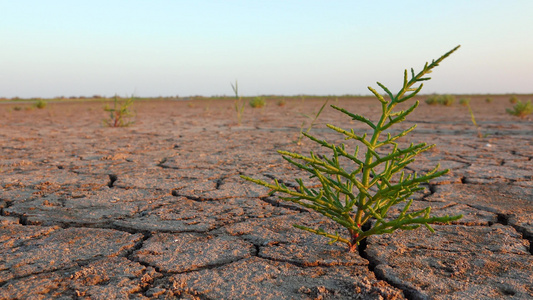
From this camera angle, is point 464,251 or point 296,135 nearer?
point 464,251

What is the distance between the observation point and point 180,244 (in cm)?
153

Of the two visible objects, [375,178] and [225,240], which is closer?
[375,178]

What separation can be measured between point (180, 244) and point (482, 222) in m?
1.22

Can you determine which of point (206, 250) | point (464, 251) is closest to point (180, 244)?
point (206, 250)

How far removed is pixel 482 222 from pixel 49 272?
5.31ft

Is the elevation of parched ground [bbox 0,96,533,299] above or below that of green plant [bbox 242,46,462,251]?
below

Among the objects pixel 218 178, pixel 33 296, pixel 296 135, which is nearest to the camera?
pixel 33 296

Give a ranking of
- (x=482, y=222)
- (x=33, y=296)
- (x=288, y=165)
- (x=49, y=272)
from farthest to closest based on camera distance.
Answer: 1. (x=288, y=165)
2. (x=482, y=222)
3. (x=49, y=272)
4. (x=33, y=296)

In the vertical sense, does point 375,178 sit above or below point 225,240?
above

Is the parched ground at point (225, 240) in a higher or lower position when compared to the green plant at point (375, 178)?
lower

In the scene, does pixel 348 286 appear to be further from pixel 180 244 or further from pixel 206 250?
pixel 180 244

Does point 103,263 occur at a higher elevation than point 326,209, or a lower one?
lower

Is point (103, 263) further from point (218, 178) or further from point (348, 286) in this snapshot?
point (218, 178)

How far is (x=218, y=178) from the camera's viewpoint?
2.61m
